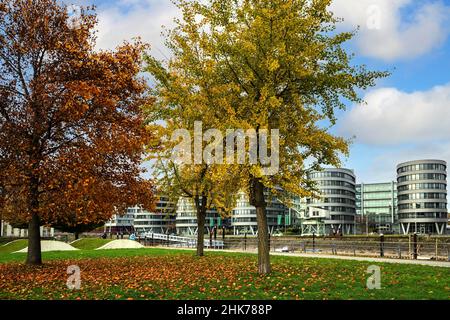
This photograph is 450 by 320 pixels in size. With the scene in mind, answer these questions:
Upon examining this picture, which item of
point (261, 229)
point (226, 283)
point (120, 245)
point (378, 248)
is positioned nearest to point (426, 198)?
point (378, 248)

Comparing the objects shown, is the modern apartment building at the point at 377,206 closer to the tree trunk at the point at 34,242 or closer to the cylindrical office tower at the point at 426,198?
the cylindrical office tower at the point at 426,198

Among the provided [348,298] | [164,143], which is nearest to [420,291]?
[348,298]

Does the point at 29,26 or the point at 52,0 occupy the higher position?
the point at 52,0

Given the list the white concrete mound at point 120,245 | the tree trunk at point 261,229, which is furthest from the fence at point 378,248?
the tree trunk at point 261,229

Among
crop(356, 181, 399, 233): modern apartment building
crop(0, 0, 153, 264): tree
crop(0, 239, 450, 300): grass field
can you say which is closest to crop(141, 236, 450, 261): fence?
crop(0, 239, 450, 300): grass field

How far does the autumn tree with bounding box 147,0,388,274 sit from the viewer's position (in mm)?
17703

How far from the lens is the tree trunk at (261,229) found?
19359mm

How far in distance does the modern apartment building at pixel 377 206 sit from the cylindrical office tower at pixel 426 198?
32.1 meters

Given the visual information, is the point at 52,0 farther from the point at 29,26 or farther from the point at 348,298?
the point at 348,298

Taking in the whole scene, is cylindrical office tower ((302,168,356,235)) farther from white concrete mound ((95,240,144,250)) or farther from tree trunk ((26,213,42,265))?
tree trunk ((26,213,42,265))

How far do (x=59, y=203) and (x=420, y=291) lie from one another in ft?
48.1

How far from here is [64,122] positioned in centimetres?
2106

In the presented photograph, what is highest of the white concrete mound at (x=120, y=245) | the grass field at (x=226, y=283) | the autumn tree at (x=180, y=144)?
the autumn tree at (x=180, y=144)

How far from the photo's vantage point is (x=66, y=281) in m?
17.5
